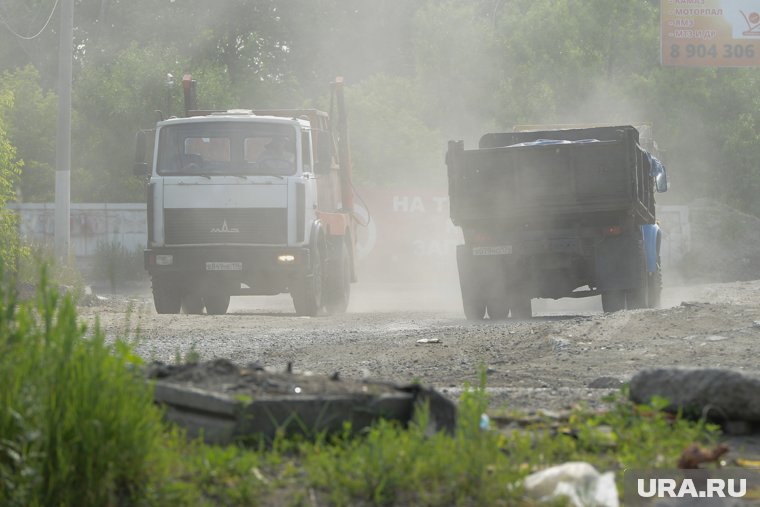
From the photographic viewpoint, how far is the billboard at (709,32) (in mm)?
33875

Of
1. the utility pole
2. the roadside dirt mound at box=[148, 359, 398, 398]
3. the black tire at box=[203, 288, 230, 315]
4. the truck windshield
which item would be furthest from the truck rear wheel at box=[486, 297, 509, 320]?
the roadside dirt mound at box=[148, 359, 398, 398]

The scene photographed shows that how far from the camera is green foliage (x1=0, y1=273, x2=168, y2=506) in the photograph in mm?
4281

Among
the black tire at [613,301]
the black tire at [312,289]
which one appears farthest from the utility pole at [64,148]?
the black tire at [613,301]

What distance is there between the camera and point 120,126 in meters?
38.1

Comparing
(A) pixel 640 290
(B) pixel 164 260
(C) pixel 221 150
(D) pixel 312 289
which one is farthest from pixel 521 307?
(B) pixel 164 260

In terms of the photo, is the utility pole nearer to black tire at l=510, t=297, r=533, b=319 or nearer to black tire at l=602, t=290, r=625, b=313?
black tire at l=510, t=297, r=533, b=319

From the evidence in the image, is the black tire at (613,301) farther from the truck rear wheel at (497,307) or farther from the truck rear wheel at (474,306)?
the truck rear wheel at (474,306)

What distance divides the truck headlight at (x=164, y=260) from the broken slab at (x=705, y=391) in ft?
38.1

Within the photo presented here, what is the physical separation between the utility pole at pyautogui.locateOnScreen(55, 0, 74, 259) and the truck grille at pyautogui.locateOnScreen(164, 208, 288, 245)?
16.1 feet

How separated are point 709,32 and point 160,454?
104ft

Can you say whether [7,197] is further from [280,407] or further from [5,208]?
[280,407]

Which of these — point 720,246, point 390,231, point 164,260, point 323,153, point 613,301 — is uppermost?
point 323,153

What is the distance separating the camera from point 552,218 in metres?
15.6

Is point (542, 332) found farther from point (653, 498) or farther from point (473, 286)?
point (653, 498)
